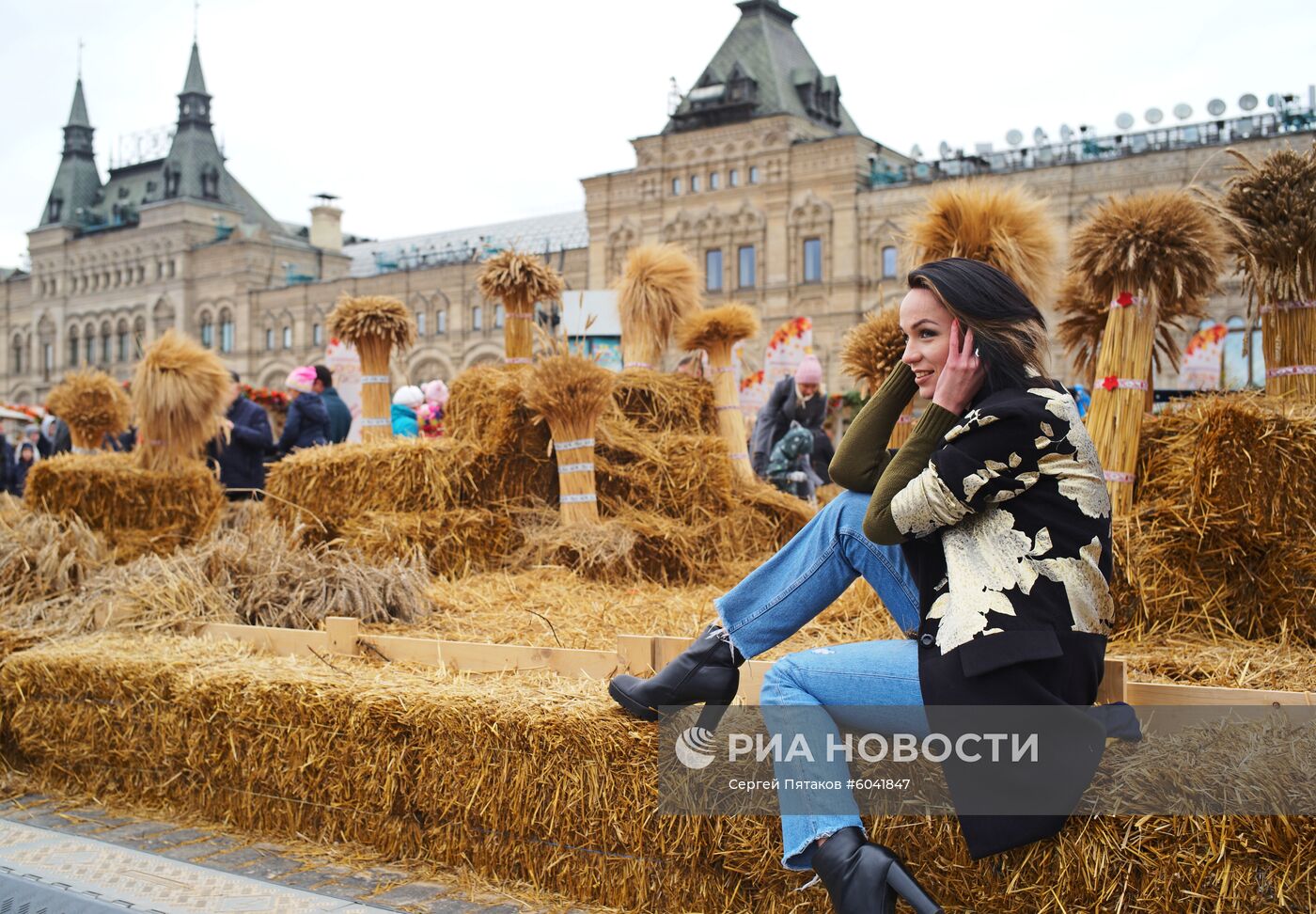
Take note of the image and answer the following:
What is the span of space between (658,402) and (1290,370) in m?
3.03

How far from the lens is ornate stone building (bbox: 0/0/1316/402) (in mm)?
29688

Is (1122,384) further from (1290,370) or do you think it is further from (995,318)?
Answer: (995,318)

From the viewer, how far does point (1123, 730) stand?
231cm

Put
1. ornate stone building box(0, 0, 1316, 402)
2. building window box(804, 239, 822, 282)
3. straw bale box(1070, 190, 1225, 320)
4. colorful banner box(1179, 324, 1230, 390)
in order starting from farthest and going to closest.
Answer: building window box(804, 239, 822, 282) → ornate stone building box(0, 0, 1316, 402) → colorful banner box(1179, 324, 1230, 390) → straw bale box(1070, 190, 1225, 320)

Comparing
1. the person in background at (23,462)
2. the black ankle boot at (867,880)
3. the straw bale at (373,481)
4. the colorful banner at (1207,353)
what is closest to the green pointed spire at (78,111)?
the person in background at (23,462)

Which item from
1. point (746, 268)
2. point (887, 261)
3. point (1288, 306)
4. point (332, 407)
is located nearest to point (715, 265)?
point (746, 268)

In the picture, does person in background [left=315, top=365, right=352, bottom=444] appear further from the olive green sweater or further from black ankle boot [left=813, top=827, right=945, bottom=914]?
black ankle boot [left=813, top=827, right=945, bottom=914]

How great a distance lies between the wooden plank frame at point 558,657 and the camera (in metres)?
2.58

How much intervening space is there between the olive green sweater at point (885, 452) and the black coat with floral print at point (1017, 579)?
0.07 metres

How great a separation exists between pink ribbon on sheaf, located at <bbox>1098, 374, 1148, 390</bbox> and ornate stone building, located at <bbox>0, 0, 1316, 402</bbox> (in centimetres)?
1014

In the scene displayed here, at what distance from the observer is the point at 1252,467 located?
3.47 metres

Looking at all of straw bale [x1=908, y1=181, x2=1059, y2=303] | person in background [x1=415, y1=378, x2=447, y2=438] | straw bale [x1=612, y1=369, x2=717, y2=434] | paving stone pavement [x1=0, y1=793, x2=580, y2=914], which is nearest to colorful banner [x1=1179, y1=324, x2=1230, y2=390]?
person in background [x1=415, y1=378, x2=447, y2=438]

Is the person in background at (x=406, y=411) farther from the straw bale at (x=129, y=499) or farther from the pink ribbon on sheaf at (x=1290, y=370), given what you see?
the pink ribbon on sheaf at (x=1290, y=370)

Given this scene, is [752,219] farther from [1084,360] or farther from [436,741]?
[436,741]
